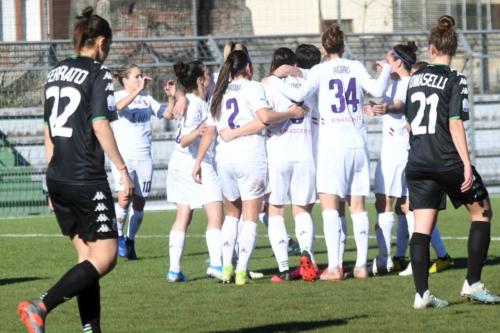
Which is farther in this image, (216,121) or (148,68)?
(148,68)

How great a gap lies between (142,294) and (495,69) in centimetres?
1578

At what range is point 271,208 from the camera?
473 inches

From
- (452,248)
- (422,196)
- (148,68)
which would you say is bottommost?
(452,248)

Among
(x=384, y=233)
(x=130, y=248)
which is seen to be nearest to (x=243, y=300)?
(x=384, y=233)

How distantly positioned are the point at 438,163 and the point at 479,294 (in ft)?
3.42

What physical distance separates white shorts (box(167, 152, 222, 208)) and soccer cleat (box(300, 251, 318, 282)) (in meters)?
1.02

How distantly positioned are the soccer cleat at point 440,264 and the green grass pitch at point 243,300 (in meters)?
0.09

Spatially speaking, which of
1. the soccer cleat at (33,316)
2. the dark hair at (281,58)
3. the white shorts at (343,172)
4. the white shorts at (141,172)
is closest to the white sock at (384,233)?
the white shorts at (343,172)

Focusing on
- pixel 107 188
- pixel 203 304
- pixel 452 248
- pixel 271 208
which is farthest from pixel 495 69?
pixel 107 188

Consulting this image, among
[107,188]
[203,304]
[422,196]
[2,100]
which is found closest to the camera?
[107,188]

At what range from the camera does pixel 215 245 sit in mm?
12062

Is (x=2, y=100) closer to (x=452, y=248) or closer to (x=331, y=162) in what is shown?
(x=452, y=248)

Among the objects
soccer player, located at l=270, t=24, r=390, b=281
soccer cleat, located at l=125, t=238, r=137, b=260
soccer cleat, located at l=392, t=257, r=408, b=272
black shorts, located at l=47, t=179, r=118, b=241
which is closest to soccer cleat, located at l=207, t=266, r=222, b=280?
soccer player, located at l=270, t=24, r=390, b=281

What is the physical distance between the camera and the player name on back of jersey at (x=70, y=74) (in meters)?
7.92
